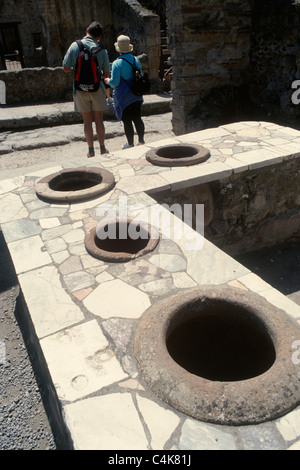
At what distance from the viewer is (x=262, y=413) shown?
65.7 inches

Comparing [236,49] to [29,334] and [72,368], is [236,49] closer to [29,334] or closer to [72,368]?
[29,334]

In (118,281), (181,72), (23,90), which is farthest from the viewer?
(23,90)

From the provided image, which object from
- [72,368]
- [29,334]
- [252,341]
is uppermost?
[72,368]

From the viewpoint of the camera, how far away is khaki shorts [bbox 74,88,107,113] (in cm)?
558

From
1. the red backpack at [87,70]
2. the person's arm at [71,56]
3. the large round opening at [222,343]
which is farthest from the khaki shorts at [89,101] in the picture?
the large round opening at [222,343]

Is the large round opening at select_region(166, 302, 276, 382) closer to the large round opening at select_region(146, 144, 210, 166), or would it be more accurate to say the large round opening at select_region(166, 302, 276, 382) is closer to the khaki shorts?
the large round opening at select_region(146, 144, 210, 166)

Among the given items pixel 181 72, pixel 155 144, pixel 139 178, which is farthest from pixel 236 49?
pixel 139 178

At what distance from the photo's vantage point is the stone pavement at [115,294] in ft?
5.37

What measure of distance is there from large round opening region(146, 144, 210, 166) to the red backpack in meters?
1.50

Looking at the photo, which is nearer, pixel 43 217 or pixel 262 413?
pixel 262 413

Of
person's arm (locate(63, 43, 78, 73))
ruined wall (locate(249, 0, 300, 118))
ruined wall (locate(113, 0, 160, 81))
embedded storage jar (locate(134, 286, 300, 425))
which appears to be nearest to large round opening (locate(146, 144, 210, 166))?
person's arm (locate(63, 43, 78, 73))
